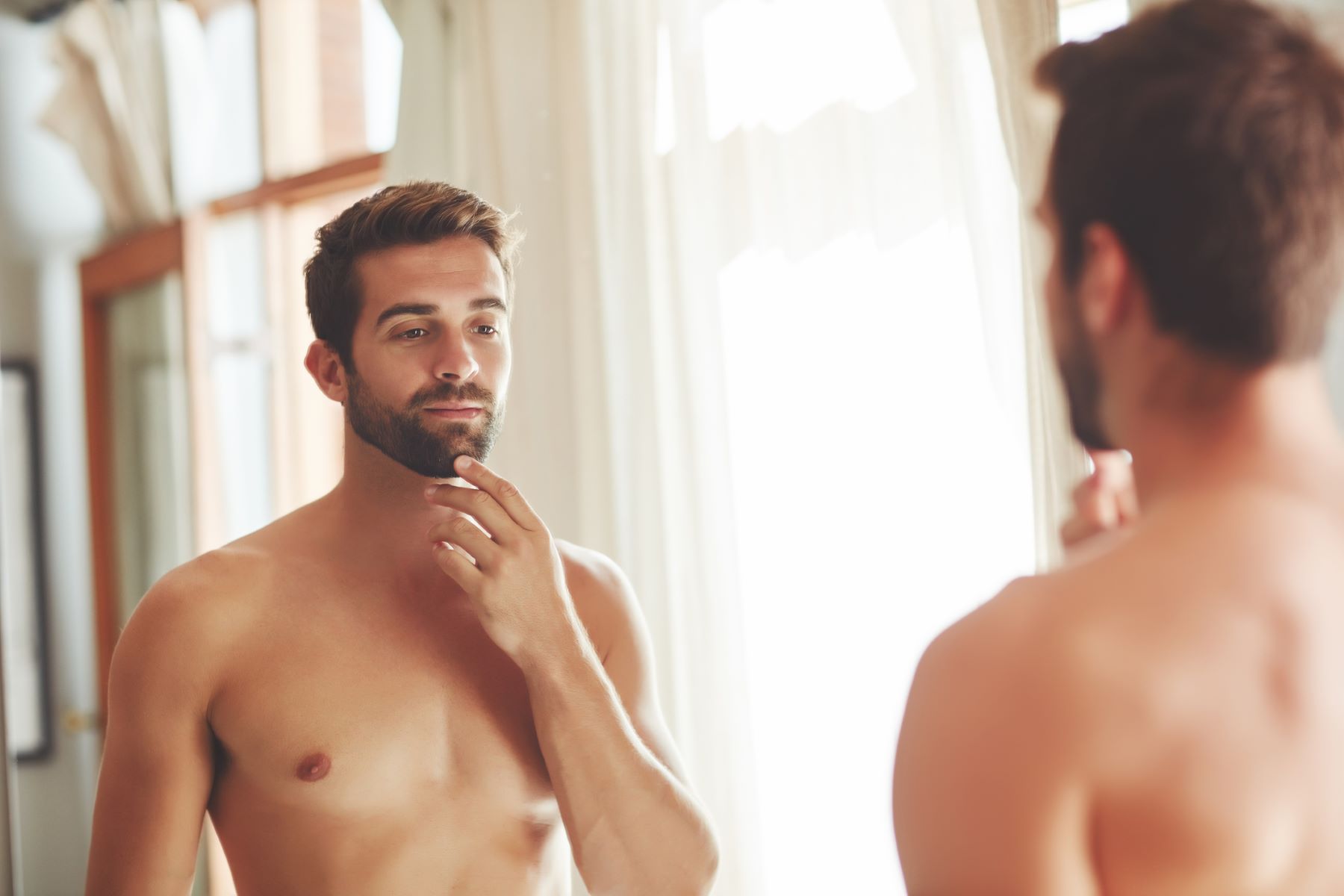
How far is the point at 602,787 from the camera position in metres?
1.37

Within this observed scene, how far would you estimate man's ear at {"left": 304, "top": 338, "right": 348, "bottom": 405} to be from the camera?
5.27 feet

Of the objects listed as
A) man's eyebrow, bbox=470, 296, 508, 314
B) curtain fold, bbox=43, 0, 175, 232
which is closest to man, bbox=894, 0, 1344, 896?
man's eyebrow, bbox=470, 296, 508, 314

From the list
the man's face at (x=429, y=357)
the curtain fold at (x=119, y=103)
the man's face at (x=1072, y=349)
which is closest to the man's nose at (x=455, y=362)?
the man's face at (x=429, y=357)

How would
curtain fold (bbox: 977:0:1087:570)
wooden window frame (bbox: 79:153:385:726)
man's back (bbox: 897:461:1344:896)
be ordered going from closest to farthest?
man's back (bbox: 897:461:1344:896), curtain fold (bbox: 977:0:1087:570), wooden window frame (bbox: 79:153:385:726)

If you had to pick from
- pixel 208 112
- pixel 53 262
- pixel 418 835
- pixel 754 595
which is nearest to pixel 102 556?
pixel 53 262

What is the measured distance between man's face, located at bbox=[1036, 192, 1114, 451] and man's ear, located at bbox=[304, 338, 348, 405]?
114cm

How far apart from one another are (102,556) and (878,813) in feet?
8.65

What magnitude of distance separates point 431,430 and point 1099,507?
0.91 meters

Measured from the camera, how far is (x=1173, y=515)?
65cm

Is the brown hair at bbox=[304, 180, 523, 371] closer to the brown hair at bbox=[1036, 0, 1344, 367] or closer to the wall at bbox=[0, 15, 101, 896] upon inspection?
the brown hair at bbox=[1036, 0, 1344, 367]

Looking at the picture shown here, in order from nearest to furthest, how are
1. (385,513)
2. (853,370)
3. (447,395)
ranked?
(447,395)
(385,513)
(853,370)

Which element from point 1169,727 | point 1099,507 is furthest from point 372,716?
point 1169,727

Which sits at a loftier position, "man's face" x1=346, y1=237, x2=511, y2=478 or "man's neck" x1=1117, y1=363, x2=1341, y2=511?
"man's face" x1=346, y1=237, x2=511, y2=478

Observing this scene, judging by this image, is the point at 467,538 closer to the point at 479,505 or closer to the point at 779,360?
the point at 479,505
